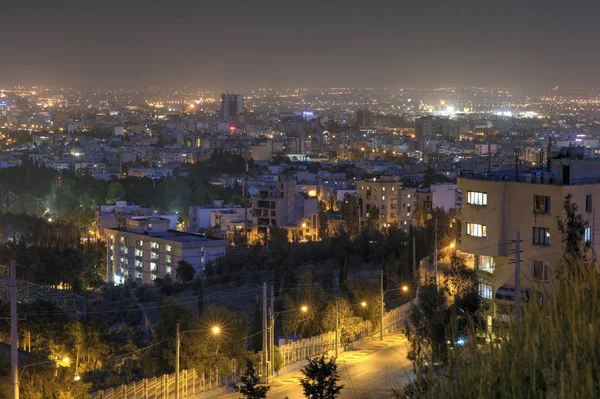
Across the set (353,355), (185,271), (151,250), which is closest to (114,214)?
(151,250)

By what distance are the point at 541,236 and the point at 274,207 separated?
15.2 m

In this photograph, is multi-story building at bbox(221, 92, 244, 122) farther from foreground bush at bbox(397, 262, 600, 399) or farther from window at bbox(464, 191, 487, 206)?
foreground bush at bbox(397, 262, 600, 399)

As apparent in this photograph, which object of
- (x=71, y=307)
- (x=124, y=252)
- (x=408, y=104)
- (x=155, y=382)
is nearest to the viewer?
(x=155, y=382)

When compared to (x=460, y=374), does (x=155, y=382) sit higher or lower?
lower

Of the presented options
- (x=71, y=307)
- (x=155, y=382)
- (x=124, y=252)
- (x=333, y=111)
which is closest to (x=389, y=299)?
(x=71, y=307)

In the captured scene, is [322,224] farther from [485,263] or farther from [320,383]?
[320,383]

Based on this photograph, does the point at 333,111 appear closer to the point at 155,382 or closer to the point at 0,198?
the point at 0,198

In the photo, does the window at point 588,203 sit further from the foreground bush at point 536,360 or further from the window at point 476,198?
the foreground bush at point 536,360

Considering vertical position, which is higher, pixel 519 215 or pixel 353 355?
pixel 519 215

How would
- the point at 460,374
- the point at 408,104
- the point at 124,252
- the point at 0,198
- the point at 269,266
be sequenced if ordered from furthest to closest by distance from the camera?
the point at 408,104 < the point at 0,198 < the point at 124,252 < the point at 269,266 < the point at 460,374

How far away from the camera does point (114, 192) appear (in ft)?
98.9

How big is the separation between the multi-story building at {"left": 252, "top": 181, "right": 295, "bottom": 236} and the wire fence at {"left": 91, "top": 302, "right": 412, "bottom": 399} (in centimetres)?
1344

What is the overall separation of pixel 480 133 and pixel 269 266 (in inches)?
2232

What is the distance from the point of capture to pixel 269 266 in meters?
16.0
